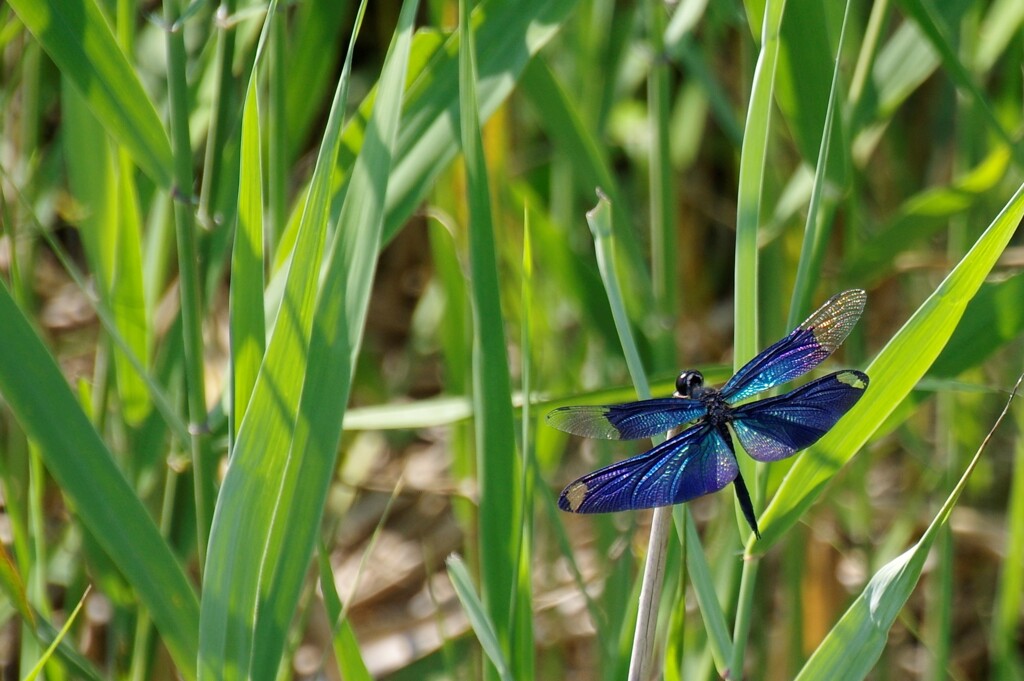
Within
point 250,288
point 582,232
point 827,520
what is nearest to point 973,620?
point 827,520

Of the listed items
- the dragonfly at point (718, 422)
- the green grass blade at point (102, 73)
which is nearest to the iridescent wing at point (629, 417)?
the dragonfly at point (718, 422)

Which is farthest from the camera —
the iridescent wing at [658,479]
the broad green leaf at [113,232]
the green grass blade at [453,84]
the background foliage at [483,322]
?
the broad green leaf at [113,232]

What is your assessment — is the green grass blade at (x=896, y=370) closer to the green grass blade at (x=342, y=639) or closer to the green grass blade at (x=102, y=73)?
the green grass blade at (x=342, y=639)

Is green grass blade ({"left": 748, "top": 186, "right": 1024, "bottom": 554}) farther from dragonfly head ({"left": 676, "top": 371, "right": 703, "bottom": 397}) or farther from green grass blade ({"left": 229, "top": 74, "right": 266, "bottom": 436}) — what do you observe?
green grass blade ({"left": 229, "top": 74, "right": 266, "bottom": 436})

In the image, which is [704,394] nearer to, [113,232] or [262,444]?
[262,444]

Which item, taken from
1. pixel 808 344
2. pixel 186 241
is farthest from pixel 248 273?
pixel 808 344

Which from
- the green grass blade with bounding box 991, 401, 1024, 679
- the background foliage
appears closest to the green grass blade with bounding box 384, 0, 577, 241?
the background foliage
